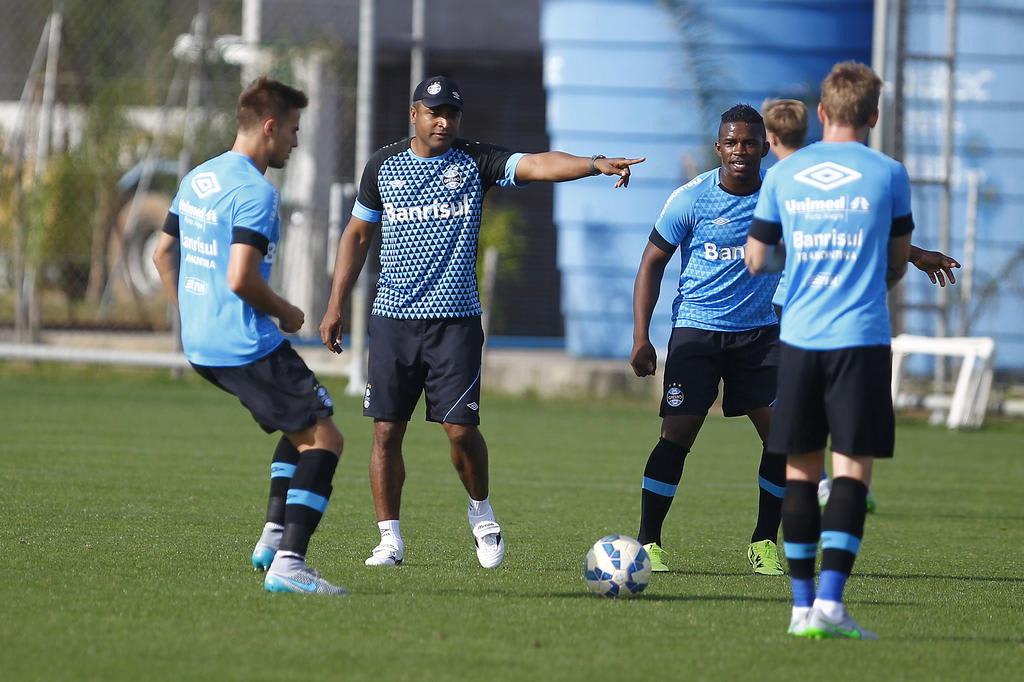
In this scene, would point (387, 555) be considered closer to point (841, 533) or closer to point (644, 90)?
point (841, 533)

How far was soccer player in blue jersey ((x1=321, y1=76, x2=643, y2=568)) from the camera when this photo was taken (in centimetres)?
721

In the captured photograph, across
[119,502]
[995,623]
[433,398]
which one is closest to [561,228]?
[119,502]

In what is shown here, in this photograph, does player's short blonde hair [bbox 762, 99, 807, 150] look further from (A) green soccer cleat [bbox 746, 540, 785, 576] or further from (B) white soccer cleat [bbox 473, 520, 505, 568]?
(B) white soccer cleat [bbox 473, 520, 505, 568]

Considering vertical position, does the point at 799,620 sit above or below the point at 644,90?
below

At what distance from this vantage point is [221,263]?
6191 millimetres

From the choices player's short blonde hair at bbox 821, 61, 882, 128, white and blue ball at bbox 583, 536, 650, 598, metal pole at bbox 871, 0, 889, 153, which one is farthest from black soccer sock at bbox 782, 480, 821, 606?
metal pole at bbox 871, 0, 889, 153

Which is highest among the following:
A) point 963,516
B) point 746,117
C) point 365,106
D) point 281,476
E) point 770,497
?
point 365,106

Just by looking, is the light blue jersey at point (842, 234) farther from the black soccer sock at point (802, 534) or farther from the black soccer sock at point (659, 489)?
the black soccer sock at point (659, 489)

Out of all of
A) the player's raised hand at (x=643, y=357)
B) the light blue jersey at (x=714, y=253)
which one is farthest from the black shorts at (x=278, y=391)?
the light blue jersey at (x=714, y=253)

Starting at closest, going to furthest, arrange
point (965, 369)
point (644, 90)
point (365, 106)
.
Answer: point (965, 369)
point (365, 106)
point (644, 90)

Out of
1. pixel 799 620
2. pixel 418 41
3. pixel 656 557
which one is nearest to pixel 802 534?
pixel 799 620

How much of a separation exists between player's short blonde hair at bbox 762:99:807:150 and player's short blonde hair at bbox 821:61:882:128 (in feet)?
3.34

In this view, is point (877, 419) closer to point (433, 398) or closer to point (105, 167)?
point (433, 398)

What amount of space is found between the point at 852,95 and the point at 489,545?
105 inches
